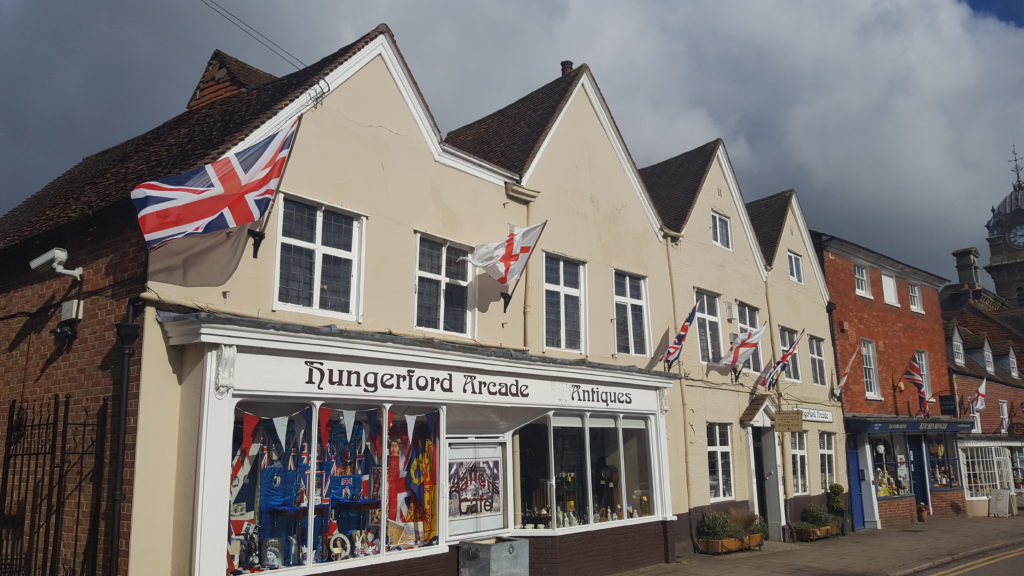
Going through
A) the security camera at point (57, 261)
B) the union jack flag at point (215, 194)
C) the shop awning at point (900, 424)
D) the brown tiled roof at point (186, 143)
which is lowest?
the shop awning at point (900, 424)

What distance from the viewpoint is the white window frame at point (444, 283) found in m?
11.9

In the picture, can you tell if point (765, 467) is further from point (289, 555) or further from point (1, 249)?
point (1, 249)

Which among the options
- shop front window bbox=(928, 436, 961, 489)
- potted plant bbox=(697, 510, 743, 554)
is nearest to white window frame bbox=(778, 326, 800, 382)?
potted plant bbox=(697, 510, 743, 554)

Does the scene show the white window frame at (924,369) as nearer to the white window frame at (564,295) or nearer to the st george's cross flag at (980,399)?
the st george's cross flag at (980,399)

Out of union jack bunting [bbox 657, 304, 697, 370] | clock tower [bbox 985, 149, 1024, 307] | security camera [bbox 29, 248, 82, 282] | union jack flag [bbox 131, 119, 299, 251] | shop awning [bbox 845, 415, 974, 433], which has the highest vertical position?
clock tower [bbox 985, 149, 1024, 307]

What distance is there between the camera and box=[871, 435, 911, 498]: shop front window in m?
24.6

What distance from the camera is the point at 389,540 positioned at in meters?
10.4

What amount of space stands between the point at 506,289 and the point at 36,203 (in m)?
10.3

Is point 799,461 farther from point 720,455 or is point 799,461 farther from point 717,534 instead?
point 717,534

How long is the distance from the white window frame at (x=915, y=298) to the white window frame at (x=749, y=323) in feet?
37.9

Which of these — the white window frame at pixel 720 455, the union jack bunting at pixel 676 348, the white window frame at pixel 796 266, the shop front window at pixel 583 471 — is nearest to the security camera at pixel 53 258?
the shop front window at pixel 583 471

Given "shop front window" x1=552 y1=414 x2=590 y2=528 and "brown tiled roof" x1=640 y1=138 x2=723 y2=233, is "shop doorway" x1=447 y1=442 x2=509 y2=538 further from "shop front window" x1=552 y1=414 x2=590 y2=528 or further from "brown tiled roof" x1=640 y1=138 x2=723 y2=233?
"brown tiled roof" x1=640 y1=138 x2=723 y2=233

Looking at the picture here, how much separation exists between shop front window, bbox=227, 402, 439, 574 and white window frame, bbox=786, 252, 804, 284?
1586 centimetres

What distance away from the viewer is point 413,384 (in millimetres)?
10750
